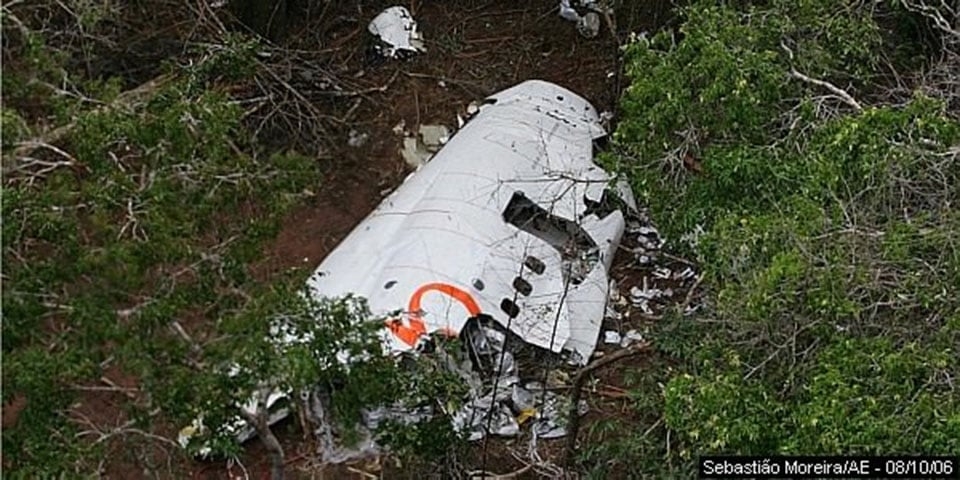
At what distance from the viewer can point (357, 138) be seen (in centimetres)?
902

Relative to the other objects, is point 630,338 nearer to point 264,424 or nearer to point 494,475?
point 494,475

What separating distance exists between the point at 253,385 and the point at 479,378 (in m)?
2.77

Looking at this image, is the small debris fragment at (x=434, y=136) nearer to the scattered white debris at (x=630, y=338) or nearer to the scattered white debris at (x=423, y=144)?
the scattered white debris at (x=423, y=144)

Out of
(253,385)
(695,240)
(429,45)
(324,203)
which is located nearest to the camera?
(253,385)

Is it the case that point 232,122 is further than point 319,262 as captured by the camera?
No

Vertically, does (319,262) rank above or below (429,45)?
below

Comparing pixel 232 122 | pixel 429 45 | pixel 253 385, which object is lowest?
pixel 253 385

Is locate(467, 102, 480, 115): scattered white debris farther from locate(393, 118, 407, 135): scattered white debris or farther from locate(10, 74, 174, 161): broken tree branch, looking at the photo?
locate(10, 74, 174, 161): broken tree branch

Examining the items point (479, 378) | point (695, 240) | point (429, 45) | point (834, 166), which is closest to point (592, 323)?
point (479, 378)

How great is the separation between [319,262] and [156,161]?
3603mm

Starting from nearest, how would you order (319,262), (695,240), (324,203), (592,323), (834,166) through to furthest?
(834,166), (695,240), (592,323), (319,262), (324,203)

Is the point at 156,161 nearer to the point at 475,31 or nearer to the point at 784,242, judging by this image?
the point at 784,242

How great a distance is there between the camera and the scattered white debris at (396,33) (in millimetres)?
9758

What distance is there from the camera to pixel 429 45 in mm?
9961
